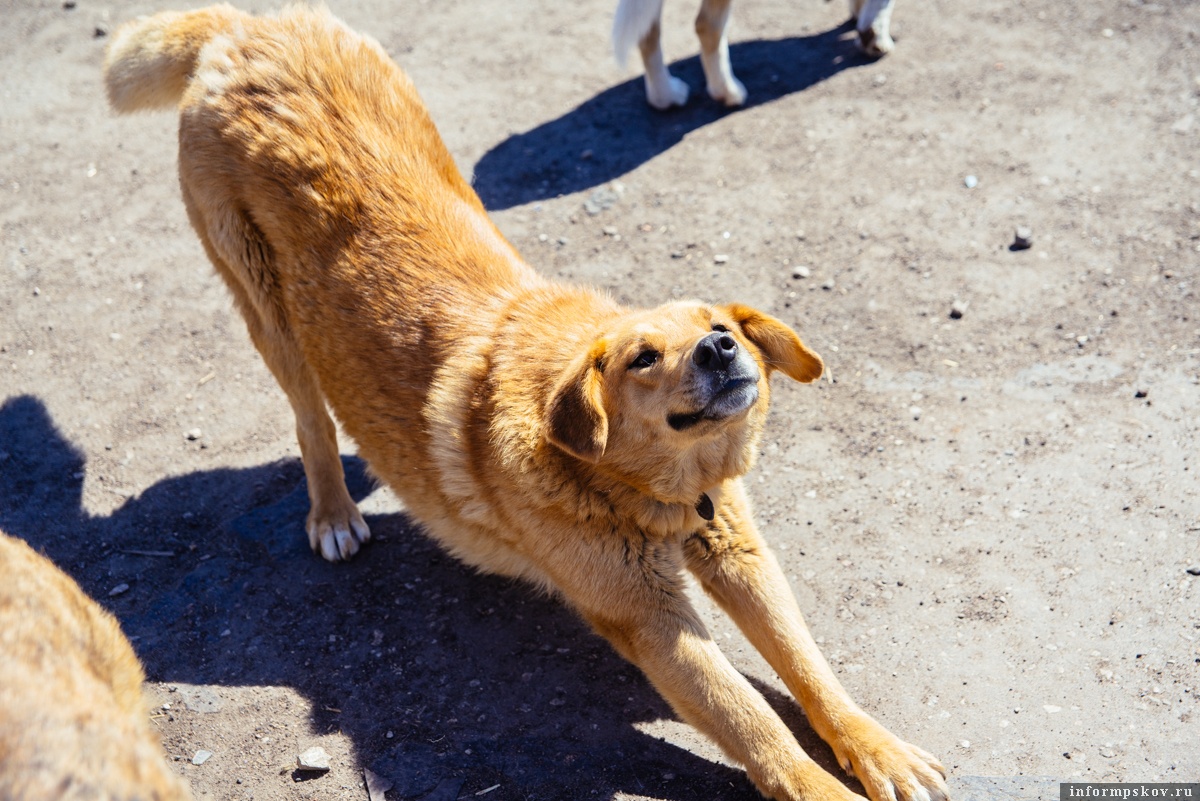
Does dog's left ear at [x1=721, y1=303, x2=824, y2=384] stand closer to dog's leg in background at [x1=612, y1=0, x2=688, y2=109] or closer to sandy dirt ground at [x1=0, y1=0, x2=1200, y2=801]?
sandy dirt ground at [x1=0, y1=0, x2=1200, y2=801]

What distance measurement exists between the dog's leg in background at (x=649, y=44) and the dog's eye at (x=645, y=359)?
3.82 m

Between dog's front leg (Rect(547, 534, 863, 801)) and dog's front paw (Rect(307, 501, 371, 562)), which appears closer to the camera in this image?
dog's front leg (Rect(547, 534, 863, 801))

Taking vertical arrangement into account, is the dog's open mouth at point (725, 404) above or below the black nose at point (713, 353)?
below

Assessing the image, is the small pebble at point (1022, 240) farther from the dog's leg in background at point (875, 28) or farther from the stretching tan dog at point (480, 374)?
the stretching tan dog at point (480, 374)

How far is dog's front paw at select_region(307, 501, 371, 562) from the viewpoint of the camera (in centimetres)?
439

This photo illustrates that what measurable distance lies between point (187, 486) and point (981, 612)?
3698mm

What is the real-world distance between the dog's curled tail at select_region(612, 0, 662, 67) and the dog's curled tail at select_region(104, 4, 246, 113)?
2717 millimetres

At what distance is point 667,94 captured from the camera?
6.97 metres

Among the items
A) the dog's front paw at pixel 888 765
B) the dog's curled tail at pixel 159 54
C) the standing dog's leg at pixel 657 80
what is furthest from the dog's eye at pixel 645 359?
the standing dog's leg at pixel 657 80

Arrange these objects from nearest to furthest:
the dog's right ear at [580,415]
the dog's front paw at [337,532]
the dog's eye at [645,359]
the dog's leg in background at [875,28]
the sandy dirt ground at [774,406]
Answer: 1. the dog's right ear at [580,415]
2. the dog's eye at [645,359]
3. the sandy dirt ground at [774,406]
4. the dog's front paw at [337,532]
5. the dog's leg in background at [875,28]

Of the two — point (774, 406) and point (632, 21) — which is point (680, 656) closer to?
point (774, 406)

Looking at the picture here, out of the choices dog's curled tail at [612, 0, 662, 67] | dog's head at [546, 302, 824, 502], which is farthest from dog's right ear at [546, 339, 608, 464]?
dog's curled tail at [612, 0, 662, 67]

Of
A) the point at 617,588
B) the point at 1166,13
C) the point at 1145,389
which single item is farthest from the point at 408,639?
the point at 1166,13

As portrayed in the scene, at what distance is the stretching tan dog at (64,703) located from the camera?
211 cm
